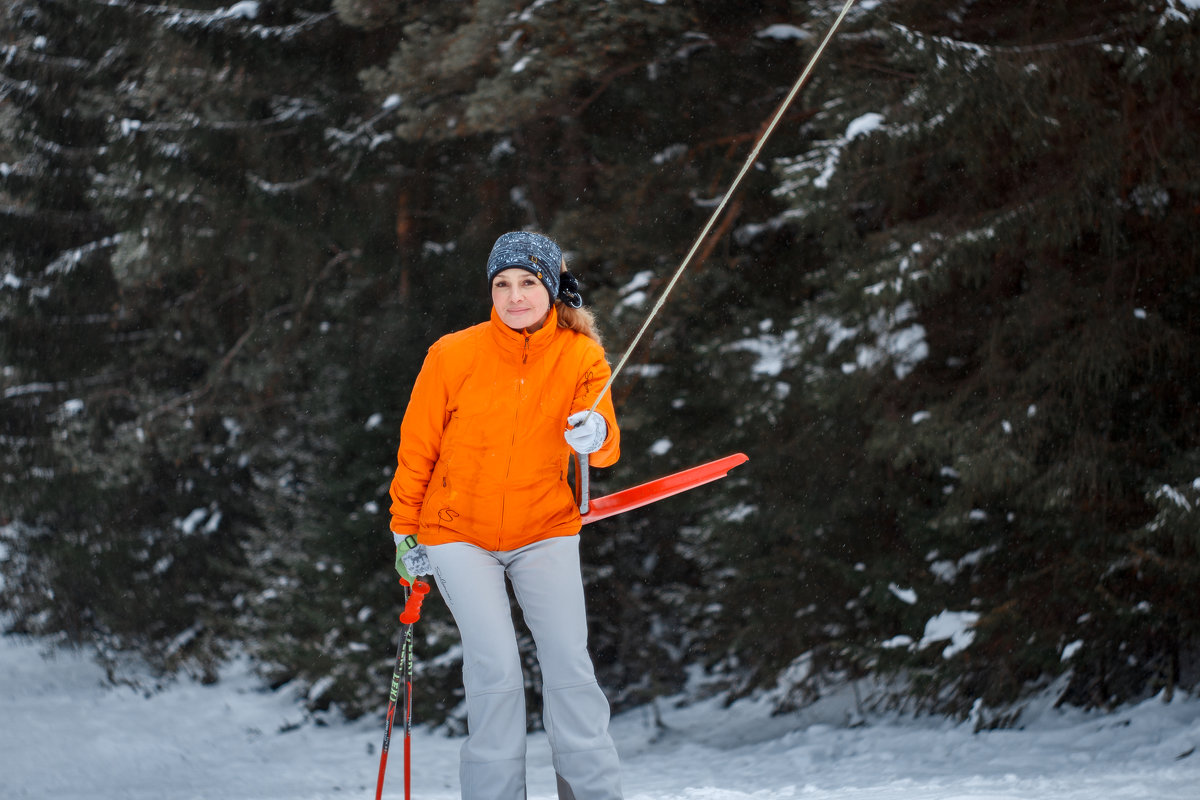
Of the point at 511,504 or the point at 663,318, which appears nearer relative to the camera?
the point at 511,504

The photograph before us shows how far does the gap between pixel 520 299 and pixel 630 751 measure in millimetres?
5168

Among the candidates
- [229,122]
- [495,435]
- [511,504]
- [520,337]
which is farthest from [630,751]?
[229,122]

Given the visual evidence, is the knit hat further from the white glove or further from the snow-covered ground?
the snow-covered ground

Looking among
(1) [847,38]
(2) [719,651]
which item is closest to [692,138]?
(1) [847,38]

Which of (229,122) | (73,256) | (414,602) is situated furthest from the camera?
(73,256)

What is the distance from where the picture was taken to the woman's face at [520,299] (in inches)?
113

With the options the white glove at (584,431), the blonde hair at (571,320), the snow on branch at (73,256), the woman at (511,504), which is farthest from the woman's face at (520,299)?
the snow on branch at (73,256)

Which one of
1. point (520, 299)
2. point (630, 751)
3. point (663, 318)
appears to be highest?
point (520, 299)

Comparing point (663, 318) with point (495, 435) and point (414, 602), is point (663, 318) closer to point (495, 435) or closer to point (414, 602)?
point (414, 602)

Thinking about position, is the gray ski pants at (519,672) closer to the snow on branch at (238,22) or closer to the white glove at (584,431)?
the white glove at (584,431)

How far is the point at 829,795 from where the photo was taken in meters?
4.43

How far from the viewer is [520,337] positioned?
113 inches

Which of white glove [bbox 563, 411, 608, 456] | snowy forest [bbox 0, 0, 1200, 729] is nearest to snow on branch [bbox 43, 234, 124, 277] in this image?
snowy forest [bbox 0, 0, 1200, 729]

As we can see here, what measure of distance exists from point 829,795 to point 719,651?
2.67 m
